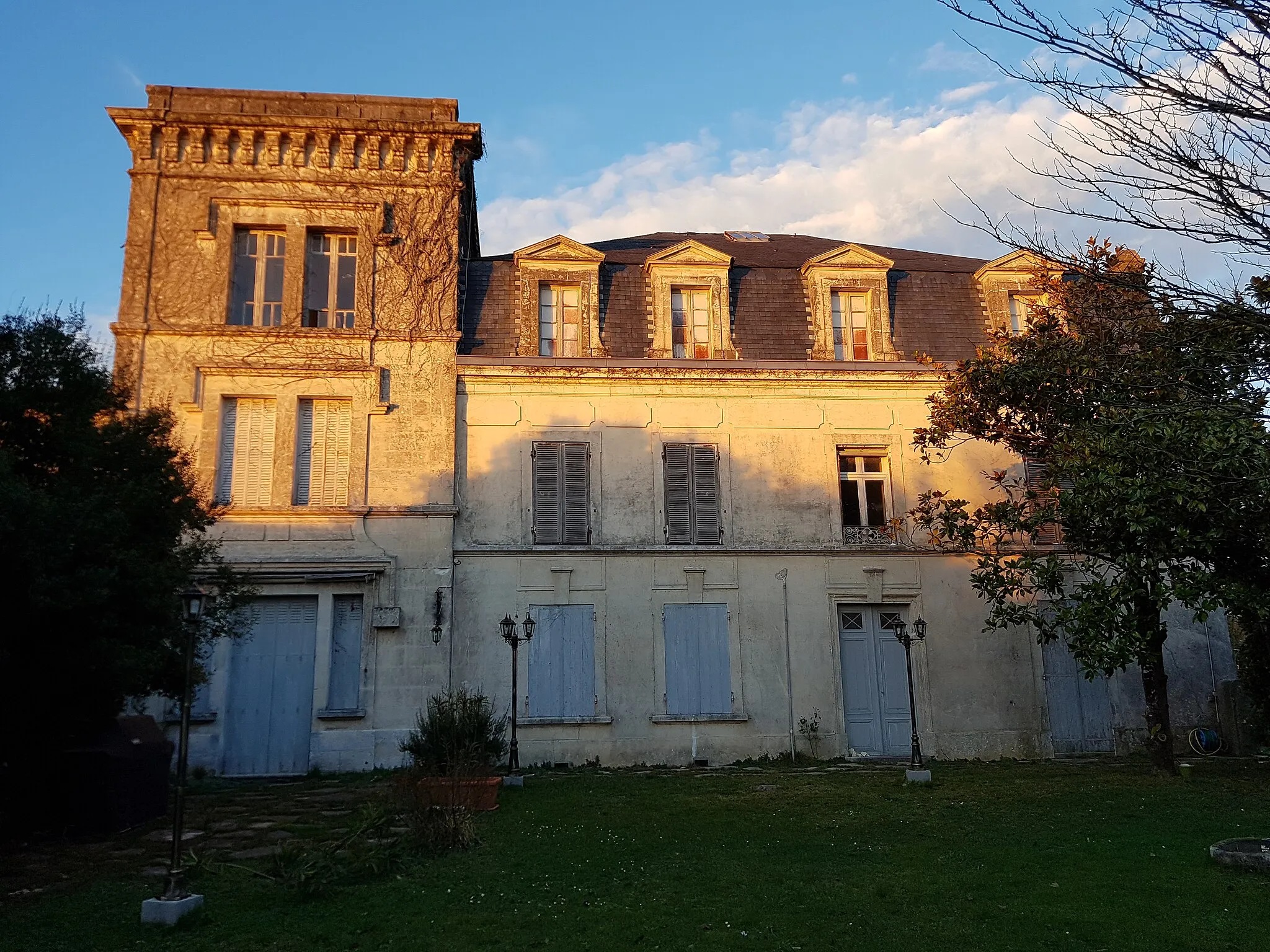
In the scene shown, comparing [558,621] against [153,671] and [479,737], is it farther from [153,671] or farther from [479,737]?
[153,671]

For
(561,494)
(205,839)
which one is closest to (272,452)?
(561,494)

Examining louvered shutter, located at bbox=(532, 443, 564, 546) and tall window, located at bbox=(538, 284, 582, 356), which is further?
tall window, located at bbox=(538, 284, 582, 356)

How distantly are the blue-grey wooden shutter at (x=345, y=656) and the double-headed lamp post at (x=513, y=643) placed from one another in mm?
2439

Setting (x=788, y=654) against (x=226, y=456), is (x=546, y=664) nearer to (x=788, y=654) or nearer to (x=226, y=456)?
(x=788, y=654)

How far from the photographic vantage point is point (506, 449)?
1720cm

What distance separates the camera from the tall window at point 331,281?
690 inches

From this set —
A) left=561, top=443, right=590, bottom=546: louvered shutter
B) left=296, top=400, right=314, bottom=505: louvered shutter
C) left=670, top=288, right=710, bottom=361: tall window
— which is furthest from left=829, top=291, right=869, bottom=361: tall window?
left=296, top=400, right=314, bottom=505: louvered shutter

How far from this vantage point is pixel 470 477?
1700 cm

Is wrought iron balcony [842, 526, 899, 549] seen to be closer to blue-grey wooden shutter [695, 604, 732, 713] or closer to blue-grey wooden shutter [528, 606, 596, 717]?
blue-grey wooden shutter [695, 604, 732, 713]

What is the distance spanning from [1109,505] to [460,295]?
454 inches

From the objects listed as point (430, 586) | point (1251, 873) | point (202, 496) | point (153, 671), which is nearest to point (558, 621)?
point (430, 586)

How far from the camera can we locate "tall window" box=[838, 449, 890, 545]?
57.8 feet

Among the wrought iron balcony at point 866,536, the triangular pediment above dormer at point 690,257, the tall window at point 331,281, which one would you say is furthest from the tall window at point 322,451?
the wrought iron balcony at point 866,536

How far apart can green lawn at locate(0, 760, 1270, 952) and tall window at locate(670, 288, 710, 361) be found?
28.8 ft
